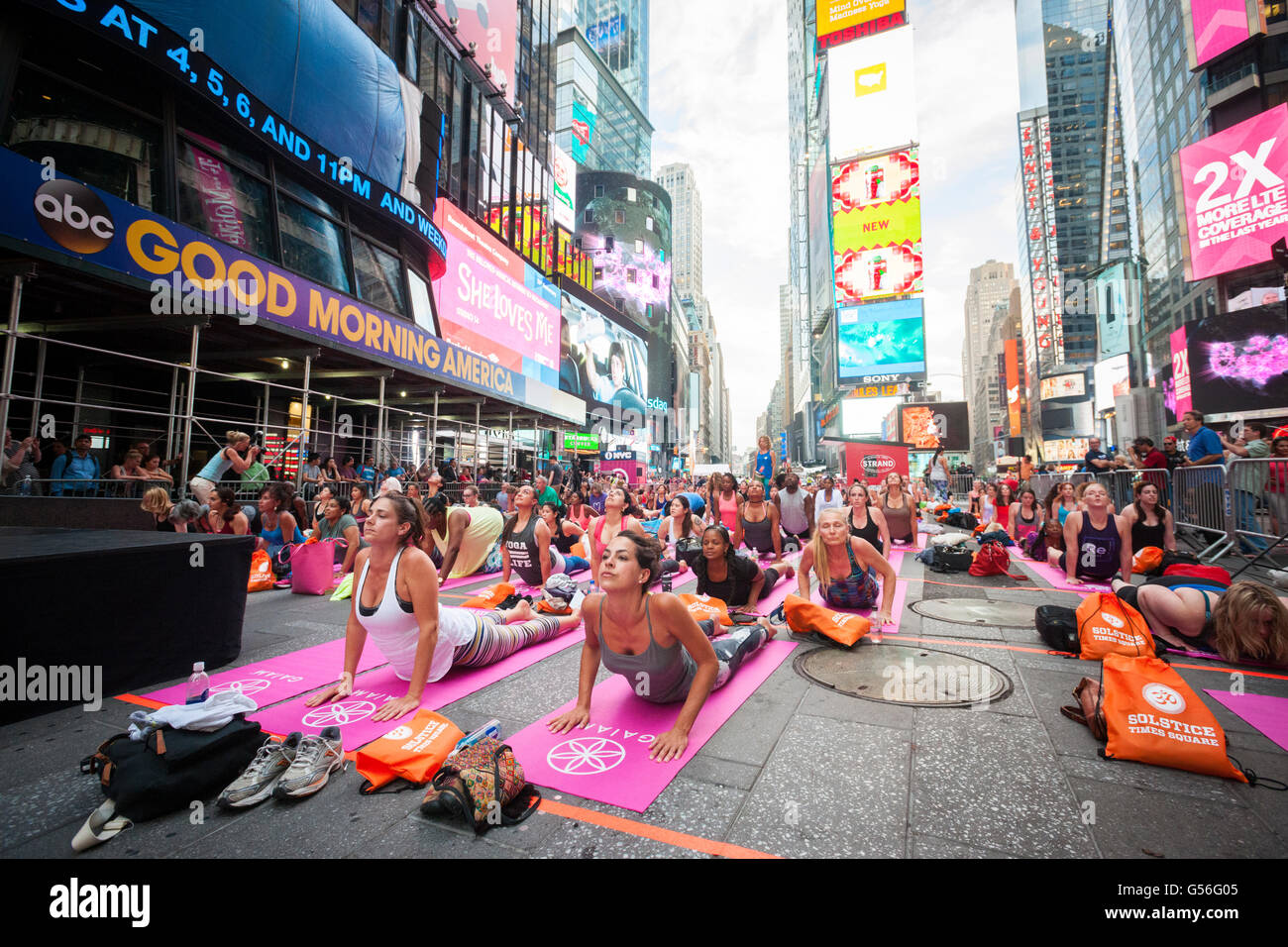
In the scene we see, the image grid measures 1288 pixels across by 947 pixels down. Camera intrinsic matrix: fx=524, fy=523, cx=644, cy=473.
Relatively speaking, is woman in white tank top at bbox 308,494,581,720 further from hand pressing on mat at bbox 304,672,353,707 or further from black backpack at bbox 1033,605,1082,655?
black backpack at bbox 1033,605,1082,655

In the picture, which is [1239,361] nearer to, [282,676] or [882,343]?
[282,676]

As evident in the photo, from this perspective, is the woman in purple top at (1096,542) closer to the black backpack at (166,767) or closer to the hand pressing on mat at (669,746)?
the hand pressing on mat at (669,746)

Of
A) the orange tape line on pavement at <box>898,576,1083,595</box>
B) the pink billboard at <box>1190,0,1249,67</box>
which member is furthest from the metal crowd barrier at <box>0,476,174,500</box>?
the pink billboard at <box>1190,0,1249,67</box>

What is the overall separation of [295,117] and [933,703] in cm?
1897

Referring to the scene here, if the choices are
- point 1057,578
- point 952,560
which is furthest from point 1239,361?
point 952,560

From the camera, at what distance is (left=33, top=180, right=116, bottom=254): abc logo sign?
7.45m

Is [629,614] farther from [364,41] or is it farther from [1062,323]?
[1062,323]

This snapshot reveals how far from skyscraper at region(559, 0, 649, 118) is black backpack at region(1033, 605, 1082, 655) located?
118678 millimetres

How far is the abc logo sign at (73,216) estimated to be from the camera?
7.45 m

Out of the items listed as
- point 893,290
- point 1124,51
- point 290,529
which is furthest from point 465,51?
point 1124,51

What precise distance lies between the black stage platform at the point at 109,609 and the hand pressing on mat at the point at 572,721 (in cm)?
328

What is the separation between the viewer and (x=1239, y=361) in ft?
75.4

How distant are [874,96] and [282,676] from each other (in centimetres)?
8395
